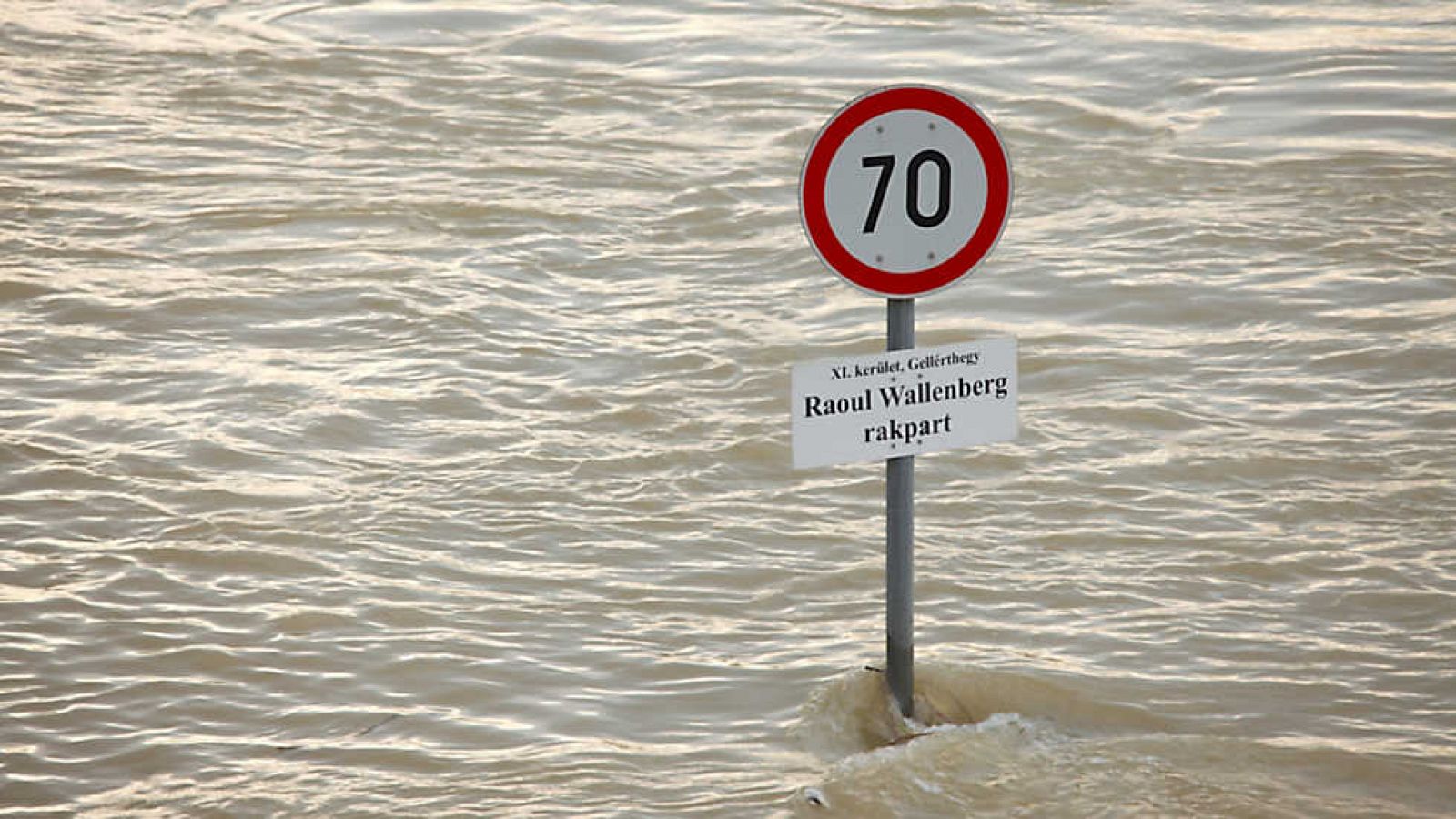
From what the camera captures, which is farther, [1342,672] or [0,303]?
[0,303]

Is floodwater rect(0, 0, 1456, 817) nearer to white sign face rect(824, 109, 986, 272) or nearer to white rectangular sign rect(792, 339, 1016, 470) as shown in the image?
white rectangular sign rect(792, 339, 1016, 470)

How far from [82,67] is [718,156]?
4.35 meters

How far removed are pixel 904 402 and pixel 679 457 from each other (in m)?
2.36

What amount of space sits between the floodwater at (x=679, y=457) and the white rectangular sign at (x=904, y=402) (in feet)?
2.56

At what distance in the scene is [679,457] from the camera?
260 inches

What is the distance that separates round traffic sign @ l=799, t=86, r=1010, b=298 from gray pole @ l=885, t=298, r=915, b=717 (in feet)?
0.28

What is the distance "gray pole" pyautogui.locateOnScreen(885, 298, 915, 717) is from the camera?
4.36 meters

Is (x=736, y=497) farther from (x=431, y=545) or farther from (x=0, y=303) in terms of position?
(x=0, y=303)

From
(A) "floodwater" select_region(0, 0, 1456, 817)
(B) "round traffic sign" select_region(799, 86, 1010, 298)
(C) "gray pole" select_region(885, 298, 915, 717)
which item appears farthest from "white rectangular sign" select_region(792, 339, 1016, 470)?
(A) "floodwater" select_region(0, 0, 1456, 817)

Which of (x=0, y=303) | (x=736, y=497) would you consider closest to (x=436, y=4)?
(x=0, y=303)

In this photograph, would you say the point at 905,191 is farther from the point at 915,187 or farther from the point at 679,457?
the point at 679,457

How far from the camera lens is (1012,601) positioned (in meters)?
5.54

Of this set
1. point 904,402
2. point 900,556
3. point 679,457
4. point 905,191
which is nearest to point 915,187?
point 905,191

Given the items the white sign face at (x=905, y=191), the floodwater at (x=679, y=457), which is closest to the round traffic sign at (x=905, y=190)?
the white sign face at (x=905, y=191)
